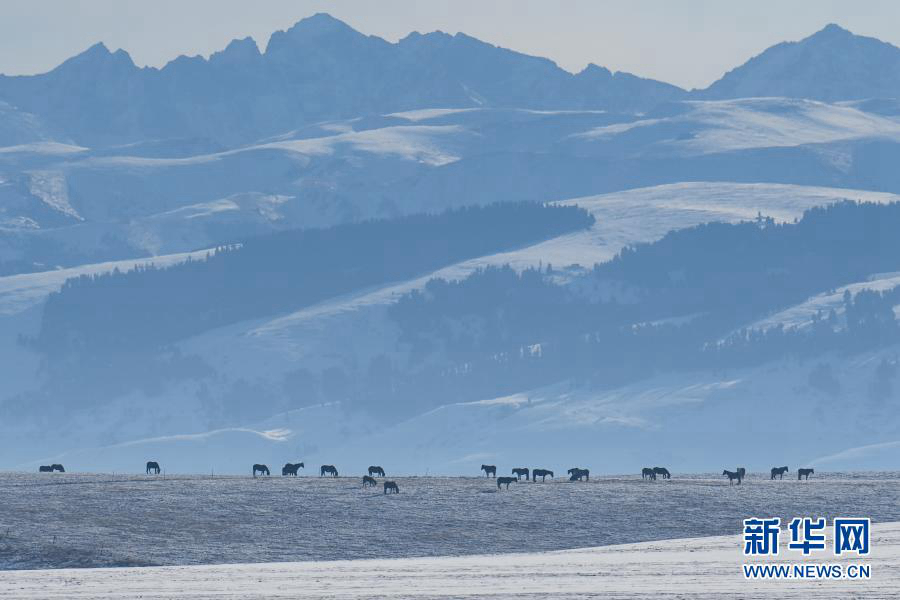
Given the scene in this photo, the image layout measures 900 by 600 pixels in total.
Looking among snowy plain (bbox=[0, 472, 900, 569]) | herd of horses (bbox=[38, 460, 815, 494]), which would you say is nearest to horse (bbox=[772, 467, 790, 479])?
herd of horses (bbox=[38, 460, 815, 494])

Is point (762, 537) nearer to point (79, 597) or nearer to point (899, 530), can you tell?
point (899, 530)

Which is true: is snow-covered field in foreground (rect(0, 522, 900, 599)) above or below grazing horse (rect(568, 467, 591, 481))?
below

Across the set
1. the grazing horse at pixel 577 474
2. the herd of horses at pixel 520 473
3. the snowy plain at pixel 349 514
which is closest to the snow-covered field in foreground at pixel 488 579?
the snowy plain at pixel 349 514

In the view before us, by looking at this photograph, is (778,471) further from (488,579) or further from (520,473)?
(488,579)

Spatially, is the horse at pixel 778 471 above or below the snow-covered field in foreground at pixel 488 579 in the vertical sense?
above

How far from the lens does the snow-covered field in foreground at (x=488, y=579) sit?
62.9 m

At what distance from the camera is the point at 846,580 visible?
64938 millimetres

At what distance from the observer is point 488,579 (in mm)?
68188

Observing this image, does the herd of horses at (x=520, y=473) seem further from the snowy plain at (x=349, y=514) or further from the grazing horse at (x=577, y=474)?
the snowy plain at (x=349, y=514)

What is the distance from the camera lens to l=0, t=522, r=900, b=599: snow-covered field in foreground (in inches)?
2475

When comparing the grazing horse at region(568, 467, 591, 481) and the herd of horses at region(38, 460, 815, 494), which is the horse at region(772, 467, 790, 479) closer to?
the herd of horses at region(38, 460, 815, 494)

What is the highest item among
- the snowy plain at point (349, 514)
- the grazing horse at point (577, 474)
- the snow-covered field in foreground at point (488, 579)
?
the grazing horse at point (577, 474)

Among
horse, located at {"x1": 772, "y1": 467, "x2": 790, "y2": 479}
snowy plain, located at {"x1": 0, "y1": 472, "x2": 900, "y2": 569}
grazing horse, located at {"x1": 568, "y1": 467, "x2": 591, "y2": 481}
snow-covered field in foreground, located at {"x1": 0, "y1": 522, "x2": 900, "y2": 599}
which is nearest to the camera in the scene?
snow-covered field in foreground, located at {"x1": 0, "y1": 522, "x2": 900, "y2": 599}

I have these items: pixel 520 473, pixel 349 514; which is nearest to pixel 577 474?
pixel 520 473
